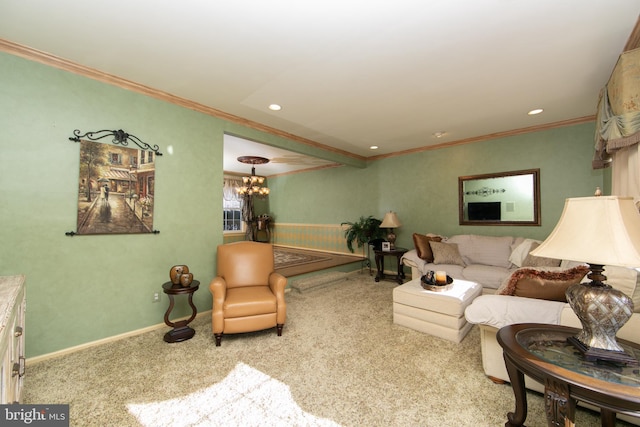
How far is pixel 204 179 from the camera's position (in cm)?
336

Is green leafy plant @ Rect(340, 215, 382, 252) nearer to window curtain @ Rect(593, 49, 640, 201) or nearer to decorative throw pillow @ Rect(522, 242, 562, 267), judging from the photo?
decorative throw pillow @ Rect(522, 242, 562, 267)

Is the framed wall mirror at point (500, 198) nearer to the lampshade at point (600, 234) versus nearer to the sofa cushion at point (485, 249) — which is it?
the sofa cushion at point (485, 249)

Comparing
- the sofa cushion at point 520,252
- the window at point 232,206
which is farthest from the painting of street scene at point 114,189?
the window at point 232,206

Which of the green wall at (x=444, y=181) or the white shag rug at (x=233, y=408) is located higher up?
the green wall at (x=444, y=181)

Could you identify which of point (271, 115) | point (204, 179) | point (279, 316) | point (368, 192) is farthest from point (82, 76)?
point (368, 192)

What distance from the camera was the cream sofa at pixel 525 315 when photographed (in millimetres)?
1527

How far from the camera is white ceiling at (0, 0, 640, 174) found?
1821mm

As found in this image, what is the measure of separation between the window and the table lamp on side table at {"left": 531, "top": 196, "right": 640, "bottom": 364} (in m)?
8.35

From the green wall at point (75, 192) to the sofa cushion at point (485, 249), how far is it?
1.37ft

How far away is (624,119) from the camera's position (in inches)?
86.4

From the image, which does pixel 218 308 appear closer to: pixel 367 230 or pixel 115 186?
pixel 115 186

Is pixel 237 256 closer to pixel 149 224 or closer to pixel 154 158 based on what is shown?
pixel 149 224

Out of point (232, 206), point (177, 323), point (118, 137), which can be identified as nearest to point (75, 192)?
point (118, 137)

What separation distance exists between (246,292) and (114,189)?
1701mm
